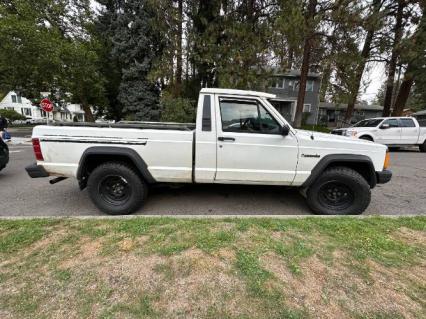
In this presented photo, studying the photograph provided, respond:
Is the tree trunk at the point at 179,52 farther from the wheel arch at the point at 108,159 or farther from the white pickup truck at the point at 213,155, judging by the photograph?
the wheel arch at the point at 108,159

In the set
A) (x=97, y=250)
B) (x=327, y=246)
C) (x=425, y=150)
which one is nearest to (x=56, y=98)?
(x=97, y=250)

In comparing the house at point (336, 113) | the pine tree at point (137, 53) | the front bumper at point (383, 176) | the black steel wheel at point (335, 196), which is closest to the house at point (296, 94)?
the house at point (336, 113)

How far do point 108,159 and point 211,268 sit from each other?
93.9 inches

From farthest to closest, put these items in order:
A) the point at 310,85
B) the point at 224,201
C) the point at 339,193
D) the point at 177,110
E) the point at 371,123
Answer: the point at 310,85
the point at 177,110
the point at 371,123
the point at 224,201
the point at 339,193

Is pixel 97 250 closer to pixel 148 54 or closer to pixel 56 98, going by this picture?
pixel 148 54

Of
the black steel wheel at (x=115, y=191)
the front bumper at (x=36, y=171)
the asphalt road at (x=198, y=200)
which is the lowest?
the asphalt road at (x=198, y=200)

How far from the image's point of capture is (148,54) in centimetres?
1638

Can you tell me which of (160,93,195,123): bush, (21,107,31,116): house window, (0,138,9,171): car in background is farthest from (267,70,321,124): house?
(21,107,31,116): house window

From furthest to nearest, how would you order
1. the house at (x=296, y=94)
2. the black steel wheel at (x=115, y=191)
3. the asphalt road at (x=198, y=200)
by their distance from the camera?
the house at (x=296, y=94) < the asphalt road at (x=198, y=200) < the black steel wheel at (x=115, y=191)

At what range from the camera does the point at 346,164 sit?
3779 mm

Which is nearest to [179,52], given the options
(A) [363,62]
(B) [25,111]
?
(A) [363,62]

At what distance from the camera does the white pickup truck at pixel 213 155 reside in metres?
3.49

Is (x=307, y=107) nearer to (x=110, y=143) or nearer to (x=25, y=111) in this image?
(x=110, y=143)

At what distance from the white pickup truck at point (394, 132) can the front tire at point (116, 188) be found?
1127cm
